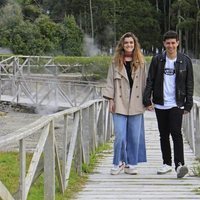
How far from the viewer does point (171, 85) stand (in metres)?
6.27

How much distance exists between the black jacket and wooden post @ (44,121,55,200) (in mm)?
1725

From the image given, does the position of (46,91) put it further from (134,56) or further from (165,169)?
(134,56)

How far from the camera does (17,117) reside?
2048cm

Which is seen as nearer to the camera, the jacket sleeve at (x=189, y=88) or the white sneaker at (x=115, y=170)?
the jacket sleeve at (x=189, y=88)

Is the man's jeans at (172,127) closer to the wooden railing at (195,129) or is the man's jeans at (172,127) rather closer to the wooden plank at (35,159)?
the wooden railing at (195,129)

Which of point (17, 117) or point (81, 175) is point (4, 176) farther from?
point (17, 117)

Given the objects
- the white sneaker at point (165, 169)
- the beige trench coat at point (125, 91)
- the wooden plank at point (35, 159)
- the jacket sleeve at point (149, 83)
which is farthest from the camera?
the white sneaker at point (165, 169)

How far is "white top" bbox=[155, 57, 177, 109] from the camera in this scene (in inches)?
247

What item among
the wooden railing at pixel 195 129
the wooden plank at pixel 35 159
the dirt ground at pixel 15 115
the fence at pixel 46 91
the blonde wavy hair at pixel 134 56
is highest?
the blonde wavy hair at pixel 134 56

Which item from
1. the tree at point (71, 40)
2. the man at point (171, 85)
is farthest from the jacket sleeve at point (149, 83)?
the tree at point (71, 40)

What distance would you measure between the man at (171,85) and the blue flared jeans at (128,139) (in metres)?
0.30

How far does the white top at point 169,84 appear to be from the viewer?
627cm

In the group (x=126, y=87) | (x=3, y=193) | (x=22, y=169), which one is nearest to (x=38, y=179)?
(x=126, y=87)

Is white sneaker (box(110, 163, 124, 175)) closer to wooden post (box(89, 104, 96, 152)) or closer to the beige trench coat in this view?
the beige trench coat
